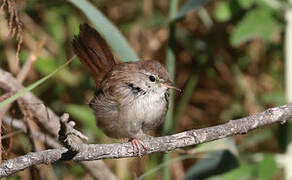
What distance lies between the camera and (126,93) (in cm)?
291

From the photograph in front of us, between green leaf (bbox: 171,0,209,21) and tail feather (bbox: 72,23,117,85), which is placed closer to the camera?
green leaf (bbox: 171,0,209,21)

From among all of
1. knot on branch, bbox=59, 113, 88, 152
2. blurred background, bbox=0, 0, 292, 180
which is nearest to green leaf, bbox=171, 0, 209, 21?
blurred background, bbox=0, 0, 292, 180

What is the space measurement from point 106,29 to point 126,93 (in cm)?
38

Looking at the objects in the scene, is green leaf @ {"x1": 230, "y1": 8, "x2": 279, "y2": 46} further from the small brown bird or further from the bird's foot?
the bird's foot

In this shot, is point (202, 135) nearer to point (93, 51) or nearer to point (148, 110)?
point (148, 110)

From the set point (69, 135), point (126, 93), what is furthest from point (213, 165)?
point (69, 135)

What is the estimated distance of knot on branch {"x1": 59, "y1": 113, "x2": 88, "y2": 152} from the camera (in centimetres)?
172

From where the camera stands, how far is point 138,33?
4.41 m

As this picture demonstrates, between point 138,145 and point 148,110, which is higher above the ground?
point 148,110

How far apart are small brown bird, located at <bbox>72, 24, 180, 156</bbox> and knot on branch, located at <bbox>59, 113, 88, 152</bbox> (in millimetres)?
890

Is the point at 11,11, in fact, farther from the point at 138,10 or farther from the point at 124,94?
the point at 138,10

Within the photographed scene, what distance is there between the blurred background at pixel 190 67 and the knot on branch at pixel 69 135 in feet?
3.77

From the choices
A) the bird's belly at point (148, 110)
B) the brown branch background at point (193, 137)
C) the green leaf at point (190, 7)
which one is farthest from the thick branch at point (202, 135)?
the green leaf at point (190, 7)

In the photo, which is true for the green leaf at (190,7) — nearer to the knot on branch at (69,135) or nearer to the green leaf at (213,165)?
the green leaf at (213,165)
